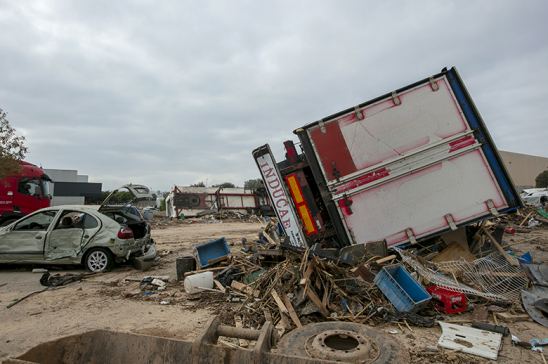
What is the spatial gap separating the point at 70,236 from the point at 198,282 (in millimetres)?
3904

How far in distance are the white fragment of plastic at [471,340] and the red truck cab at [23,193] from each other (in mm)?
15584

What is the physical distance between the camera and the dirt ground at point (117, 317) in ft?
12.7

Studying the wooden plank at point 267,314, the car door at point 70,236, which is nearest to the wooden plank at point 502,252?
the wooden plank at point 267,314

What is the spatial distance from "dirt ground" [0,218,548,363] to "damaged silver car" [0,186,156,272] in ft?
1.67

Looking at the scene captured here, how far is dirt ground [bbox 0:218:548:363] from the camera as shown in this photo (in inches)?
153

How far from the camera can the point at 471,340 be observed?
12.8ft

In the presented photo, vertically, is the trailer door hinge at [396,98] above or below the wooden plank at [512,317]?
above

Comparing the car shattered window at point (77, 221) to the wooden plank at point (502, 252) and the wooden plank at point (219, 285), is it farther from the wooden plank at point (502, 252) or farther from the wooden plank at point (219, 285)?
the wooden plank at point (502, 252)

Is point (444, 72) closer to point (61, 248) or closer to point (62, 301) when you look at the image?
point (62, 301)

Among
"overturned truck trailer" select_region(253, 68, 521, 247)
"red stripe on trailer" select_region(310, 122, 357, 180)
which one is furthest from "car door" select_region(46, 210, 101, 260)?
"red stripe on trailer" select_region(310, 122, 357, 180)

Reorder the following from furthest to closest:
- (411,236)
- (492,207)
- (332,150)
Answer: (332,150)
(411,236)
(492,207)

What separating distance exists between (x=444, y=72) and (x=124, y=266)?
8481 millimetres

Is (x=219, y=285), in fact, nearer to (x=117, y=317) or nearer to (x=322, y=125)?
(x=117, y=317)

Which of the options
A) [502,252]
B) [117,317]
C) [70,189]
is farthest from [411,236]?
[70,189]
